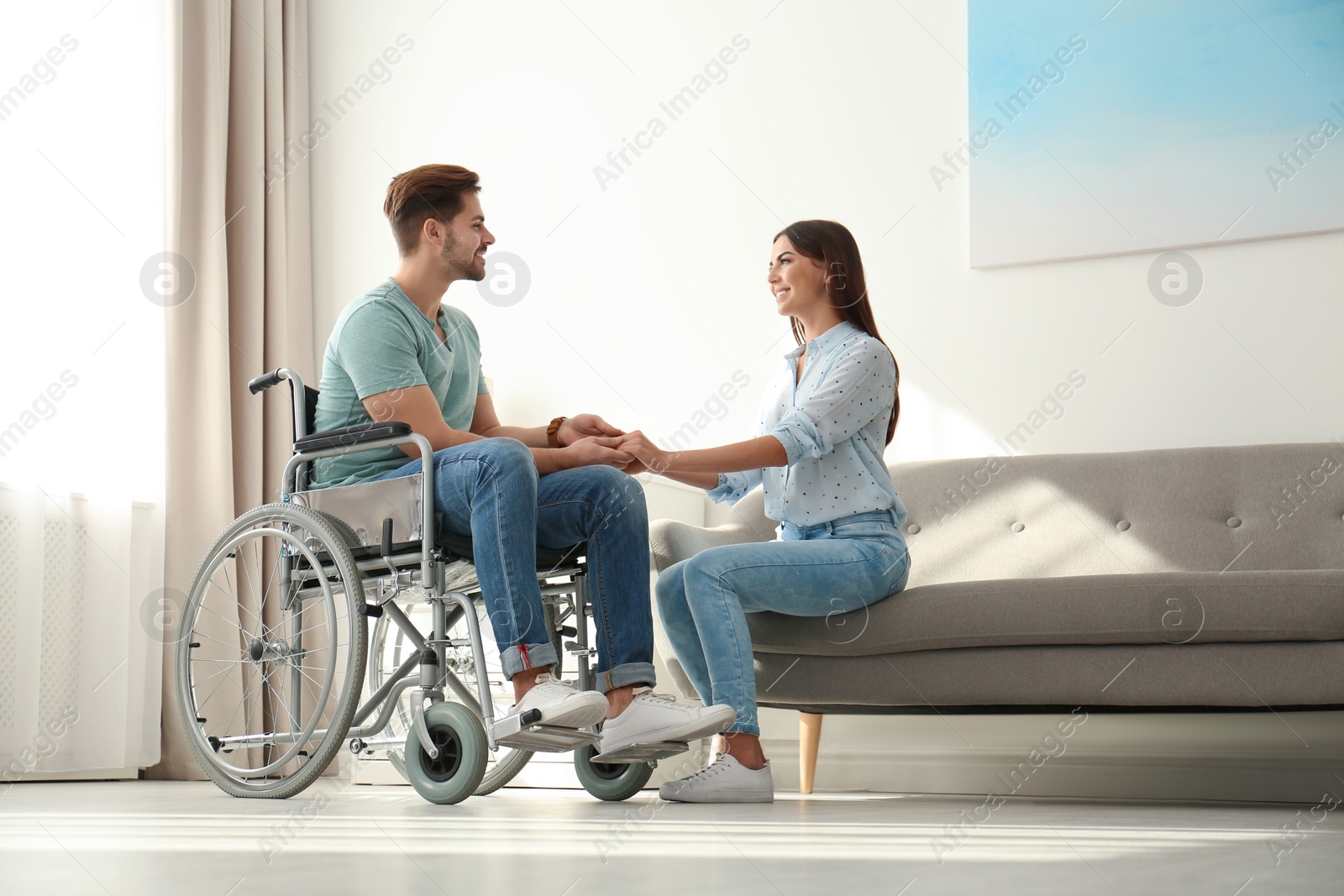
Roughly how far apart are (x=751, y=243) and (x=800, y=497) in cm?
128

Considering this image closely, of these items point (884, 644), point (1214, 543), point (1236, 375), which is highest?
point (1236, 375)

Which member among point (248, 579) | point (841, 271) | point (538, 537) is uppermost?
point (841, 271)

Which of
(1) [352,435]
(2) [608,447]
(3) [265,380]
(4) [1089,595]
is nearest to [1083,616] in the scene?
(4) [1089,595]

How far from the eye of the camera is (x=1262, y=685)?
197 centimetres

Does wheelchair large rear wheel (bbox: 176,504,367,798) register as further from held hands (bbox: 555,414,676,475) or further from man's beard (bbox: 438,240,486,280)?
man's beard (bbox: 438,240,486,280)

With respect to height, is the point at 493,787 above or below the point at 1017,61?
below

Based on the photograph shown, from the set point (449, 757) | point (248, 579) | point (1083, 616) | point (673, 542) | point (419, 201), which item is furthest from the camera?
point (248, 579)

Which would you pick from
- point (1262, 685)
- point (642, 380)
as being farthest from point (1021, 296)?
point (1262, 685)

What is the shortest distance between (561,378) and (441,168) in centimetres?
136

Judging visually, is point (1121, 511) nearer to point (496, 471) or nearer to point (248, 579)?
point (496, 471)

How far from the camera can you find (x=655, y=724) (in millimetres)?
1841

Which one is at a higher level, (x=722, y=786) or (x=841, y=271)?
(x=841, y=271)

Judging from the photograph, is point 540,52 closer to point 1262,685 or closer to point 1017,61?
point 1017,61

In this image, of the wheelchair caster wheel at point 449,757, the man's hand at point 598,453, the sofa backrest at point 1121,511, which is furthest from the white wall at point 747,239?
the wheelchair caster wheel at point 449,757
